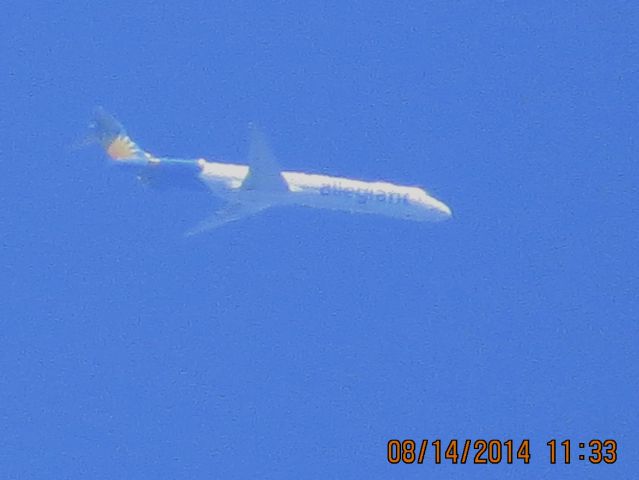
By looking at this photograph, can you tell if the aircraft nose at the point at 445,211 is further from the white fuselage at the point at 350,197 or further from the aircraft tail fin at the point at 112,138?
the aircraft tail fin at the point at 112,138

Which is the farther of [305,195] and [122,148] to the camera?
[122,148]

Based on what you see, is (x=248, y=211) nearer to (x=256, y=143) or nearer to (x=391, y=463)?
(x=256, y=143)

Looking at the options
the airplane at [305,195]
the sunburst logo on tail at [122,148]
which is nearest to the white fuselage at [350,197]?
the airplane at [305,195]

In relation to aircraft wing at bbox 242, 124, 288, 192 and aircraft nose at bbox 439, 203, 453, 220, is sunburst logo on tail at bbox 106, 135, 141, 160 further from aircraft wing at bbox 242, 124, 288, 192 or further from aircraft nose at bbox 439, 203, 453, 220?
aircraft nose at bbox 439, 203, 453, 220

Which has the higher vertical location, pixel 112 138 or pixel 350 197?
pixel 112 138

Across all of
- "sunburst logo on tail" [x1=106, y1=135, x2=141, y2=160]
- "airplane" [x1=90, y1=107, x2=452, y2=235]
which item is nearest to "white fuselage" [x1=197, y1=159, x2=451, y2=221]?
"airplane" [x1=90, y1=107, x2=452, y2=235]

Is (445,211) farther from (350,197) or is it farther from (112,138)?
(112,138)

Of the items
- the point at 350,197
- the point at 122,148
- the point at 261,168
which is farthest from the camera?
the point at 122,148

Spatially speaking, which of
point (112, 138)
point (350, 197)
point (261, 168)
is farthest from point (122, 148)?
point (350, 197)
